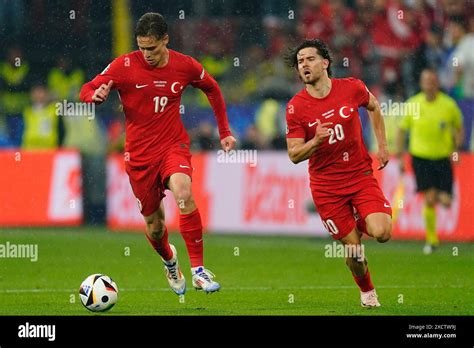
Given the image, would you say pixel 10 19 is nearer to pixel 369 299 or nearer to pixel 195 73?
pixel 195 73

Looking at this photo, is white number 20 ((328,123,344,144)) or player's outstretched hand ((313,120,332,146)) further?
white number 20 ((328,123,344,144))

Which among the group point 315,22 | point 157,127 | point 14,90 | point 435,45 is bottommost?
point 157,127

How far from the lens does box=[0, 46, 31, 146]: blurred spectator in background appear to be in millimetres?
20250

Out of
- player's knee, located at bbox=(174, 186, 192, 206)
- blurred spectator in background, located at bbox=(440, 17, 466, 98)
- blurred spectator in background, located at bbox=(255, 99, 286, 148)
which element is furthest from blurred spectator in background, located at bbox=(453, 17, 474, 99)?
player's knee, located at bbox=(174, 186, 192, 206)

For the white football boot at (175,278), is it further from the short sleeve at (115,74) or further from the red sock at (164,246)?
the short sleeve at (115,74)

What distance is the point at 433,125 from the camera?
16562mm

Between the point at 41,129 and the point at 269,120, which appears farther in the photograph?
the point at 41,129

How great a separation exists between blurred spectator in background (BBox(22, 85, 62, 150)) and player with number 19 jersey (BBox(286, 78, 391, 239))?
10.2 metres

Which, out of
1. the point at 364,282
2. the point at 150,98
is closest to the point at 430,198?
the point at 364,282

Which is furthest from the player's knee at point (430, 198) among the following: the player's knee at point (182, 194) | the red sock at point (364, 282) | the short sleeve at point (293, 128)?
the player's knee at point (182, 194)

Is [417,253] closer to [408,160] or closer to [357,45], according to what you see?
[408,160]

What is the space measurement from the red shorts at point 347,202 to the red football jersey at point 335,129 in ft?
0.23

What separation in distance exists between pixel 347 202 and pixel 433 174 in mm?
5911

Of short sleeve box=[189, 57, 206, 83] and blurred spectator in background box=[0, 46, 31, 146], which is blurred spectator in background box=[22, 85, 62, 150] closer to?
blurred spectator in background box=[0, 46, 31, 146]
